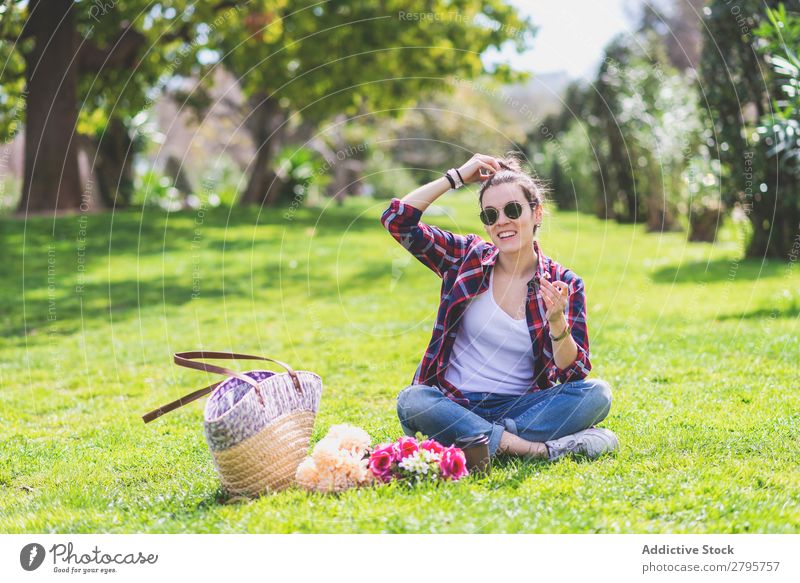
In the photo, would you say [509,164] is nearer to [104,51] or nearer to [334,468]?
[334,468]

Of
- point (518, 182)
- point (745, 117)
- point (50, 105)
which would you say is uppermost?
point (50, 105)

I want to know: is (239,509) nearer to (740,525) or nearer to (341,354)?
(740,525)

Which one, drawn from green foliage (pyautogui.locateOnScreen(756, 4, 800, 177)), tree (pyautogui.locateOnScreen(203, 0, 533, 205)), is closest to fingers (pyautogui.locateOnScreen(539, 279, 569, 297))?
green foliage (pyautogui.locateOnScreen(756, 4, 800, 177))

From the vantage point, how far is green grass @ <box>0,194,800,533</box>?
4012 millimetres

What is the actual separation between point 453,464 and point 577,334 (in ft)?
3.37

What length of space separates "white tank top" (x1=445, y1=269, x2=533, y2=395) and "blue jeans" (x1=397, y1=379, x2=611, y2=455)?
0.22ft

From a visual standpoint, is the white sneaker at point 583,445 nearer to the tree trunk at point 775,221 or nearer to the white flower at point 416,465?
the white flower at point 416,465

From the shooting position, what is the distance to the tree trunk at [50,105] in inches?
637

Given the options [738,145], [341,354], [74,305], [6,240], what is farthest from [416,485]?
[6,240]

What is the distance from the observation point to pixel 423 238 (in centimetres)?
477

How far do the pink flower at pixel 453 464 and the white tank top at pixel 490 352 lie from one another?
1.97 ft

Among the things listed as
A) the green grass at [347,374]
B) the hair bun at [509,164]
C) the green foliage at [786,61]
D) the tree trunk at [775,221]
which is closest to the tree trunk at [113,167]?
the green grass at [347,374]
